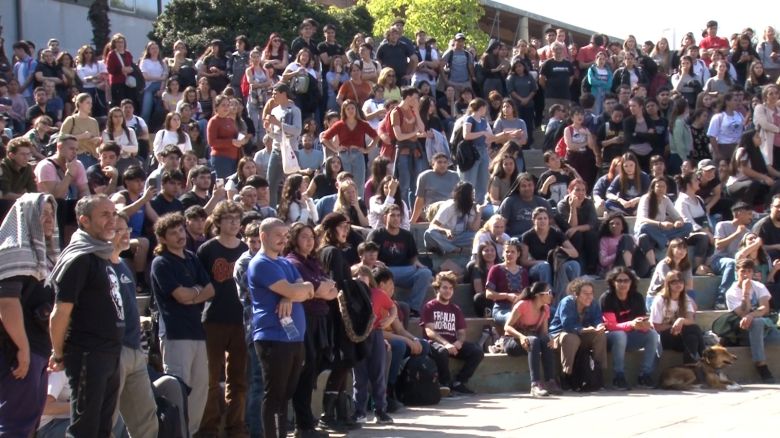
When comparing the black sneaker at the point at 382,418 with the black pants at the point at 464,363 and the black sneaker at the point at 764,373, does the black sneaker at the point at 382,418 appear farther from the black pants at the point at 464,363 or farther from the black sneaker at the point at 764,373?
the black sneaker at the point at 764,373

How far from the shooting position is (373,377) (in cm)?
1032

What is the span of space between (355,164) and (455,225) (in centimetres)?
248

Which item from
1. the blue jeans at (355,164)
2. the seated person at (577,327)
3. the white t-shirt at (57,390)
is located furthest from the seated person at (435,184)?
the white t-shirt at (57,390)

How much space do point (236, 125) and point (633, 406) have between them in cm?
740

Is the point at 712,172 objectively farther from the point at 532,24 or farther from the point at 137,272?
the point at 532,24

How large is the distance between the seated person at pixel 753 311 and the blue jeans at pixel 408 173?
14.4 ft

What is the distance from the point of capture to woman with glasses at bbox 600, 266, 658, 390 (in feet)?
40.4

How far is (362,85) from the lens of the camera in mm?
18922

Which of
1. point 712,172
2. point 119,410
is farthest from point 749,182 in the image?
point 119,410

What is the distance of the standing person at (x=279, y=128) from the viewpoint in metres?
15.8

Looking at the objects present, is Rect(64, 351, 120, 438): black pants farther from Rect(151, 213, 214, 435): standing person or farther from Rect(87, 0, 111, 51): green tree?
Rect(87, 0, 111, 51): green tree

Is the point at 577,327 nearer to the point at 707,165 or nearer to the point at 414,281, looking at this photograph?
the point at 414,281

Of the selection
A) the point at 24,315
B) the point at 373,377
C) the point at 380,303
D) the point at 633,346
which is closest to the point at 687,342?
the point at 633,346

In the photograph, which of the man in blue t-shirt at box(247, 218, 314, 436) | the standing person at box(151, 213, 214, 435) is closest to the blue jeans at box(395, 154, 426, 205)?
the standing person at box(151, 213, 214, 435)
